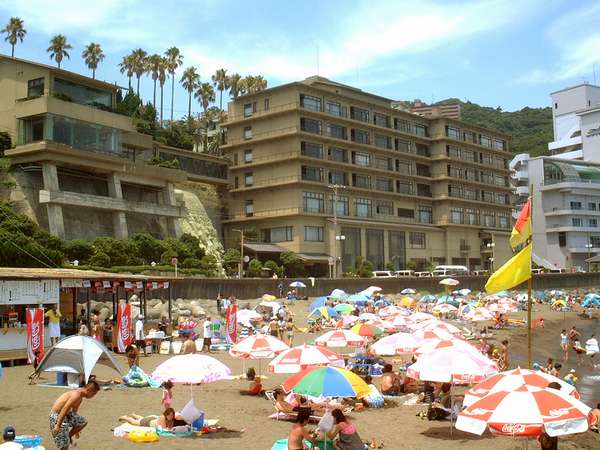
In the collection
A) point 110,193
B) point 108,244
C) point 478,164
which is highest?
point 478,164

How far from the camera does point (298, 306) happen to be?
4666cm

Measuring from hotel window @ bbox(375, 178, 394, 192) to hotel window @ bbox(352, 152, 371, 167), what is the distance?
2.95 meters

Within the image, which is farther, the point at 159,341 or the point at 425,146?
the point at 425,146

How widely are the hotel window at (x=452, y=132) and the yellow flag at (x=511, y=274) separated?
73.9 m

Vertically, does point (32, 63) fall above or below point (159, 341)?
above

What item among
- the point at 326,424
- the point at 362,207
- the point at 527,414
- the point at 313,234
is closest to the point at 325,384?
the point at 326,424

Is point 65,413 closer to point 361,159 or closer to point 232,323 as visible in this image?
point 232,323

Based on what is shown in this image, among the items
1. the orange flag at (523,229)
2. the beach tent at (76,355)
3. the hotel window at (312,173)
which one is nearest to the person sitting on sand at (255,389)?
the beach tent at (76,355)

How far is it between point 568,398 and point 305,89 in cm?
6220

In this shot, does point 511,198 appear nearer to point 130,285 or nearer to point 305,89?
point 305,89

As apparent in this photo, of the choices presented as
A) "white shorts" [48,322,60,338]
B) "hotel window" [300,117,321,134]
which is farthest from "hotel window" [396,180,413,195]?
"white shorts" [48,322,60,338]

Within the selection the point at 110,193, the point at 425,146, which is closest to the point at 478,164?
the point at 425,146

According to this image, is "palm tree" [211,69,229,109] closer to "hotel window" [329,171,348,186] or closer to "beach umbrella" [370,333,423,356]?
"hotel window" [329,171,348,186]

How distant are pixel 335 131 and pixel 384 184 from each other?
34.3 feet
